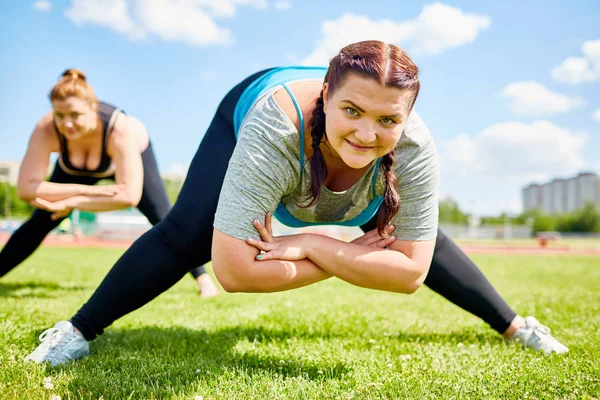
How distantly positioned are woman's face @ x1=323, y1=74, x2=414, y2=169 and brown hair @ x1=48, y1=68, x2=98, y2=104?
112 inches

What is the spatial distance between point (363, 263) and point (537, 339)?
1673 millimetres

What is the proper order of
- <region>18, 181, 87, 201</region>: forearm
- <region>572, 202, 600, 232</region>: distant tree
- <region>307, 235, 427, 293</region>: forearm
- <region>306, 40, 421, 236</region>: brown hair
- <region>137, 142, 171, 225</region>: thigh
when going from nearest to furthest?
<region>306, 40, 421, 236</region>: brown hair
<region>307, 235, 427, 293</region>: forearm
<region>18, 181, 87, 201</region>: forearm
<region>137, 142, 171, 225</region>: thigh
<region>572, 202, 600, 232</region>: distant tree

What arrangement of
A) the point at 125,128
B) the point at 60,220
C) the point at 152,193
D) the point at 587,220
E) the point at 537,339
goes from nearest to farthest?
1. the point at 537,339
2. the point at 125,128
3. the point at 152,193
4. the point at 60,220
5. the point at 587,220

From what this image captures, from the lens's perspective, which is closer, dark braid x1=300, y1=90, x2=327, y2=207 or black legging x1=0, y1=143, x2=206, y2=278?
dark braid x1=300, y1=90, x2=327, y2=207

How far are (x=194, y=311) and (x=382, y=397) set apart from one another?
2892mm

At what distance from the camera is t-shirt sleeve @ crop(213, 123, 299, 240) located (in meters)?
2.32

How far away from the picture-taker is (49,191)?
4.18 metres

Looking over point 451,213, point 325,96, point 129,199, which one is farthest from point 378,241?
point 451,213

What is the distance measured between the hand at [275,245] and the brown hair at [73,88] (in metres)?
2.67

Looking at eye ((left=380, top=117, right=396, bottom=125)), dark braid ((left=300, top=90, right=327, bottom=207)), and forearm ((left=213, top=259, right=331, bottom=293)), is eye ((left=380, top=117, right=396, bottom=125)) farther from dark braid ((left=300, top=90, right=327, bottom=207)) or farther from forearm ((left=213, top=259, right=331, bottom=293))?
forearm ((left=213, top=259, right=331, bottom=293))

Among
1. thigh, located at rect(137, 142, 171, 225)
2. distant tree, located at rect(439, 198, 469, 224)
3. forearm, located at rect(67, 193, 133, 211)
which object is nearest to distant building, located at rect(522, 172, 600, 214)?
distant tree, located at rect(439, 198, 469, 224)

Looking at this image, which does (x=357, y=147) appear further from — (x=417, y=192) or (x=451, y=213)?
(x=451, y=213)

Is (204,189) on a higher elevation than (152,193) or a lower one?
higher

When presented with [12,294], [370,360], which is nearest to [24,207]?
[12,294]
